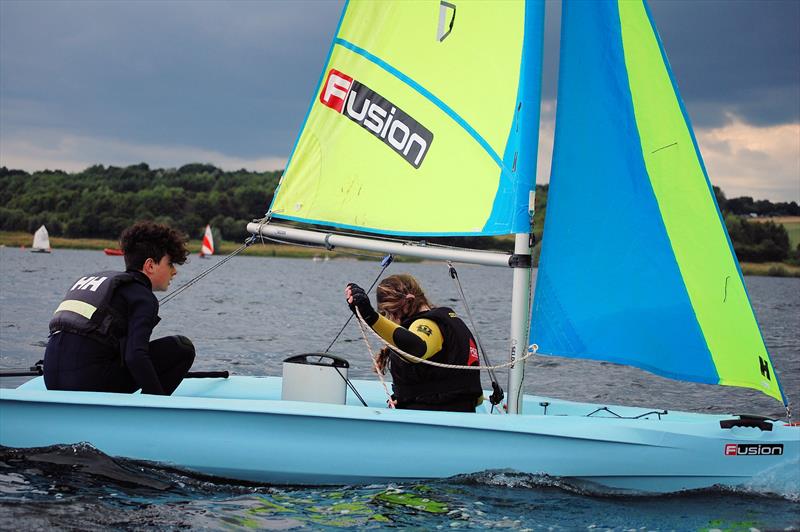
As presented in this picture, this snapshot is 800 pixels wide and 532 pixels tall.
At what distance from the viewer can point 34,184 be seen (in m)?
87.1

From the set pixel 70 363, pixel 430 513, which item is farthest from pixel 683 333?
pixel 70 363

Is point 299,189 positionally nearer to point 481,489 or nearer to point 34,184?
point 481,489

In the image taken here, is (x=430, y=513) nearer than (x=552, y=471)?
Yes

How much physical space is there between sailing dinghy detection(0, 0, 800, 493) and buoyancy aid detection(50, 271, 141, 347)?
0.35 meters

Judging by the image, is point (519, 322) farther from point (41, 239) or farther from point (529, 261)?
point (41, 239)

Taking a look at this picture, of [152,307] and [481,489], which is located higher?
[152,307]

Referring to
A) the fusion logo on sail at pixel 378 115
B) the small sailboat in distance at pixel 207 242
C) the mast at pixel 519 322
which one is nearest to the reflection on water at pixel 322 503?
the mast at pixel 519 322

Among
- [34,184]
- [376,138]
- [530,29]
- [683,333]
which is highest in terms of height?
[34,184]

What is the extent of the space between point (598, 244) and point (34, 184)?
90016 millimetres

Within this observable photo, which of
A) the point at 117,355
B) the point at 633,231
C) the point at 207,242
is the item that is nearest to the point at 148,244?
the point at 117,355

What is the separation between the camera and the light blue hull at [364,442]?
4.89 m

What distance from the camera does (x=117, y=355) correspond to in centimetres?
512

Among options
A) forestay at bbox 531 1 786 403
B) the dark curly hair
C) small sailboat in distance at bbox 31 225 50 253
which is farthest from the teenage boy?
small sailboat in distance at bbox 31 225 50 253

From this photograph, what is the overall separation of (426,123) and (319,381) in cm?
A: 174
